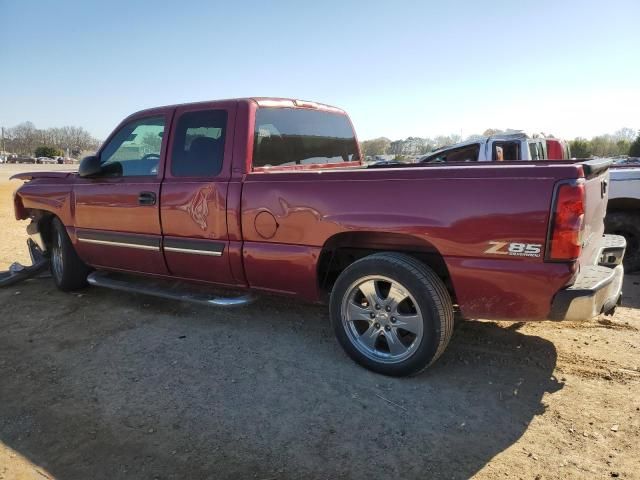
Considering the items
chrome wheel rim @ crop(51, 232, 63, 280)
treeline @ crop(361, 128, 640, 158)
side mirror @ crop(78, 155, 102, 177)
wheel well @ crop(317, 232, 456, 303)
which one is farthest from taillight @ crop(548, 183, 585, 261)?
treeline @ crop(361, 128, 640, 158)

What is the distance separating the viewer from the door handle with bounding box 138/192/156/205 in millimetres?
4250

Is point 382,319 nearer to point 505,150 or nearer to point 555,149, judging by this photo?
point 505,150

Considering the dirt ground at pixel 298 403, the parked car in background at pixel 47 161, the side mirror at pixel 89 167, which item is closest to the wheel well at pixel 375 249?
the dirt ground at pixel 298 403

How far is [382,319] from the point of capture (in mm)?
3359

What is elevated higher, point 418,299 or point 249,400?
point 418,299

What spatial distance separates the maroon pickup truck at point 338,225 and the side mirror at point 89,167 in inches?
0.8

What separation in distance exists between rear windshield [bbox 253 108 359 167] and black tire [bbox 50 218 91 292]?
2.64 meters

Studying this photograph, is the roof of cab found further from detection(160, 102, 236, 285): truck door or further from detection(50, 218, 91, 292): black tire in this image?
detection(50, 218, 91, 292): black tire

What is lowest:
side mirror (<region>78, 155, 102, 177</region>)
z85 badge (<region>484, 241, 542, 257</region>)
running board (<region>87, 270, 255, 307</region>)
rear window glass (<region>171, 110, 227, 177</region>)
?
running board (<region>87, 270, 255, 307</region>)

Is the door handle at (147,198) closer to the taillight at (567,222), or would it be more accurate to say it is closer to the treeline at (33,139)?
the taillight at (567,222)

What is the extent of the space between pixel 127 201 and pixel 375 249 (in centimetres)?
237

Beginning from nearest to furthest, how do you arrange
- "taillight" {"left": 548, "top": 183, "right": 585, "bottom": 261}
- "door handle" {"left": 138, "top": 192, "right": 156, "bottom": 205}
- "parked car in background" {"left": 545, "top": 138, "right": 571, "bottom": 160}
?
1. "taillight" {"left": 548, "top": 183, "right": 585, "bottom": 261}
2. "door handle" {"left": 138, "top": 192, "right": 156, "bottom": 205}
3. "parked car in background" {"left": 545, "top": 138, "right": 571, "bottom": 160}

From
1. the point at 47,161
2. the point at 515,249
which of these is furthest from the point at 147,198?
the point at 47,161

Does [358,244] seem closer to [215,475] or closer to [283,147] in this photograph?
[283,147]
